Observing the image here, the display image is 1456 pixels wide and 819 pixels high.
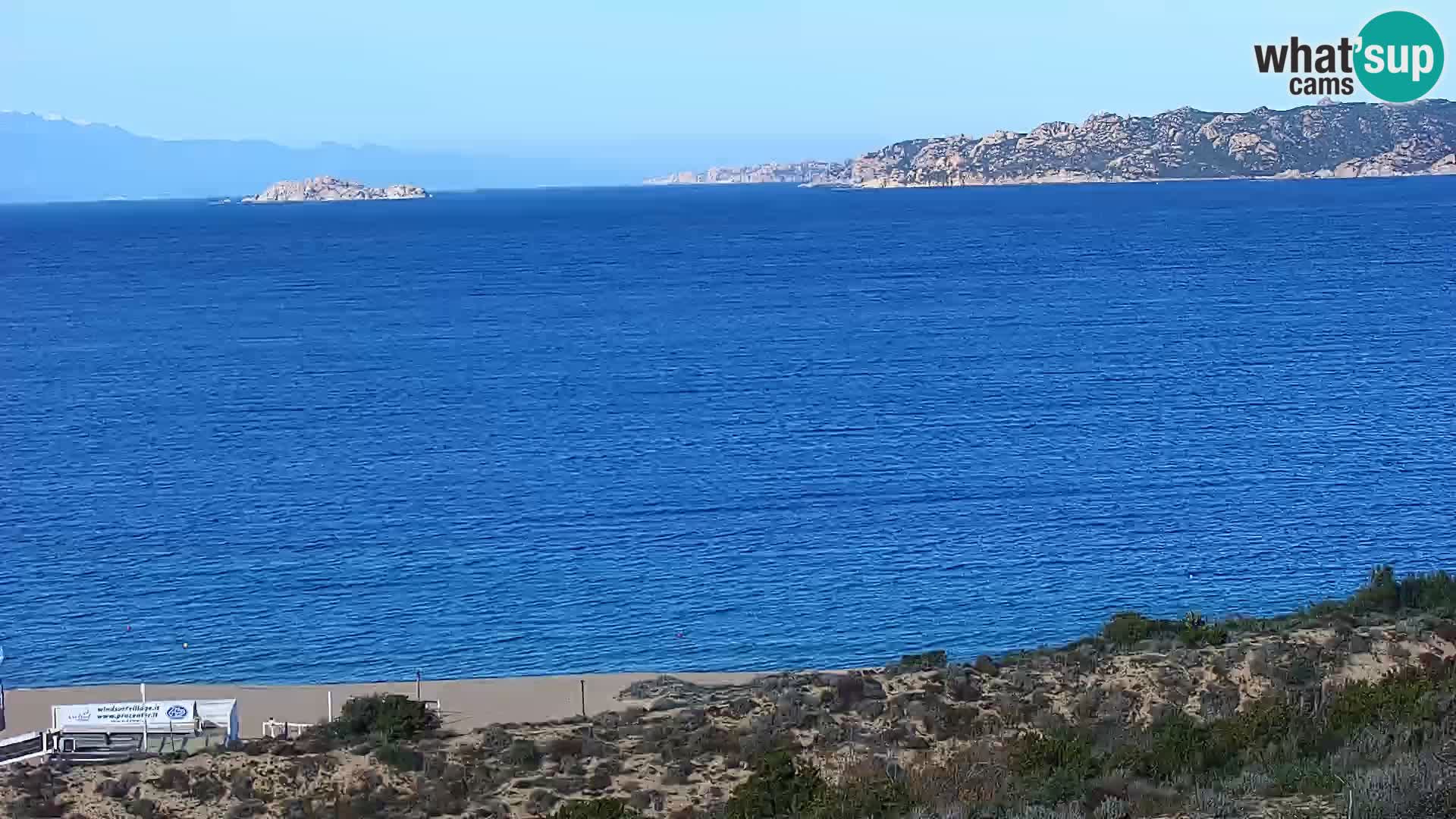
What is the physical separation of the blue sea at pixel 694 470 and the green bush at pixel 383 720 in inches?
261

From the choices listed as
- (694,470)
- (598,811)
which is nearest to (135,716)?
(598,811)

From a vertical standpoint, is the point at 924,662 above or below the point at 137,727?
below

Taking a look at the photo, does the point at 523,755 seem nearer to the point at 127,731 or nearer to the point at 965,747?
the point at 965,747

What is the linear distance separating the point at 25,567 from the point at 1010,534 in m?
18.8

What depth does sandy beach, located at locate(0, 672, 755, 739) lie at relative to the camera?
2108 centimetres

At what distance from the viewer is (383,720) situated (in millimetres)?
17766

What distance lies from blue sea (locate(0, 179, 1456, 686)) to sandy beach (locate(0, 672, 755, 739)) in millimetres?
1404

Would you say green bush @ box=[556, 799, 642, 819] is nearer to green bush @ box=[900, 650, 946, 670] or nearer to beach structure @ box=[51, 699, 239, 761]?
beach structure @ box=[51, 699, 239, 761]

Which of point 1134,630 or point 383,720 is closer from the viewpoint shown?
point 383,720

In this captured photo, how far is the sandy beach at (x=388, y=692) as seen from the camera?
2108 centimetres

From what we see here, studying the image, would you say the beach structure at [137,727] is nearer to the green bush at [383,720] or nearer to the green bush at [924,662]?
the green bush at [383,720]

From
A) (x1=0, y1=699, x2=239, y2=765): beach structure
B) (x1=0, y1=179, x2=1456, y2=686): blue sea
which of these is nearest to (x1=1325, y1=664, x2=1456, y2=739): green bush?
(x1=0, y1=179, x2=1456, y2=686): blue sea

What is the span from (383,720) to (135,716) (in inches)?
122

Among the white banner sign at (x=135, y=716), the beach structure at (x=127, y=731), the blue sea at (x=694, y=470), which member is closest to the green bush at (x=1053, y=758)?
the beach structure at (x=127, y=731)
